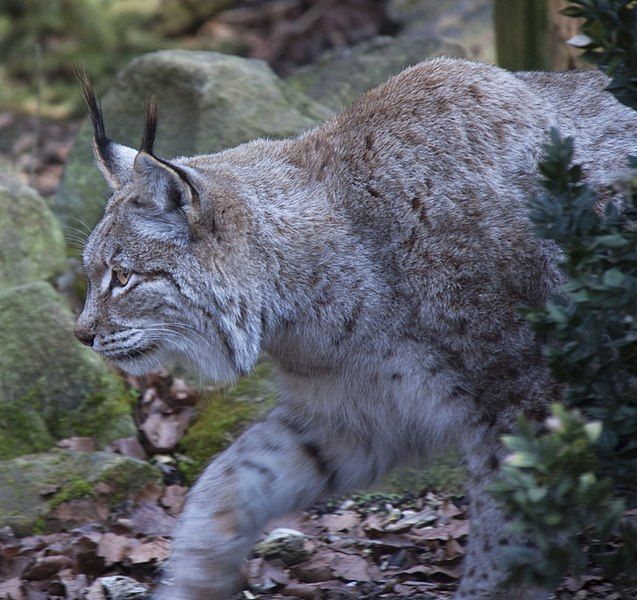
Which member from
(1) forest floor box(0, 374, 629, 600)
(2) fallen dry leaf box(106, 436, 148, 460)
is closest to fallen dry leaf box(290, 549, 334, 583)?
(1) forest floor box(0, 374, 629, 600)

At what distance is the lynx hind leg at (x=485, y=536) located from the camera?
3762 mm

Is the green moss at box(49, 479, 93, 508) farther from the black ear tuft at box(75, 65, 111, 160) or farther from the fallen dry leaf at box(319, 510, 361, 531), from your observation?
the black ear tuft at box(75, 65, 111, 160)

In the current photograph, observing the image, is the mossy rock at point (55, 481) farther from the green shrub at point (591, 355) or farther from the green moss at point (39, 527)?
the green shrub at point (591, 355)

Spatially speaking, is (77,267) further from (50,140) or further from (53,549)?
(50,140)

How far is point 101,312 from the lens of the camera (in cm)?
424

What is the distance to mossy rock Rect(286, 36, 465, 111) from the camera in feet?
27.2

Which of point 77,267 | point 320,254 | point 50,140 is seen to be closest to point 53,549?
point 320,254

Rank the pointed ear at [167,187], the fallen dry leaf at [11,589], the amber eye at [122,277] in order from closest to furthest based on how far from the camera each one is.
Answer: the pointed ear at [167,187]
the amber eye at [122,277]
the fallen dry leaf at [11,589]

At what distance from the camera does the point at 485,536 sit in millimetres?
3814

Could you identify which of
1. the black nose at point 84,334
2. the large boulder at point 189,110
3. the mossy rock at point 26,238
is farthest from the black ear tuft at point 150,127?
the large boulder at point 189,110

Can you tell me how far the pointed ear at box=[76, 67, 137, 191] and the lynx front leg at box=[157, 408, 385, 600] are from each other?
1108 millimetres

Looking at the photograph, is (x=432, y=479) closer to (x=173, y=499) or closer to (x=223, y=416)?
(x=223, y=416)

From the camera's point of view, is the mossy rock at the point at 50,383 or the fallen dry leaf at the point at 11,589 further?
the mossy rock at the point at 50,383

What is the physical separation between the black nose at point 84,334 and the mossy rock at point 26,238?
241 cm
